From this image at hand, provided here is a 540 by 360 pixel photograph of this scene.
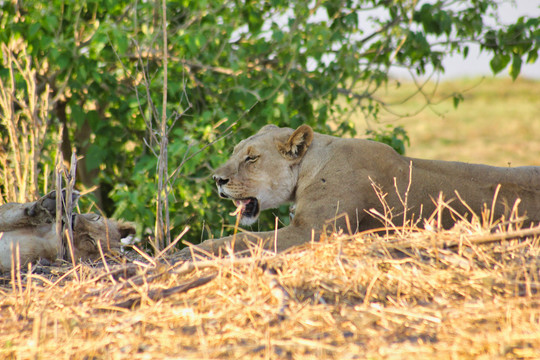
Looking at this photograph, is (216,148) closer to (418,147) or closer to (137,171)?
(137,171)

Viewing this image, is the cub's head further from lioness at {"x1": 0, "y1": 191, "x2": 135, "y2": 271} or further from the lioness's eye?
the lioness's eye

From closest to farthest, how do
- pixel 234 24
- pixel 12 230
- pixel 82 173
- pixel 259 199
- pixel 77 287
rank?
pixel 77 287 → pixel 12 230 → pixel 259 199 → pixel 234 24 → pixel 82 173

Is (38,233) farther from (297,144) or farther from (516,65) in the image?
(516,65)

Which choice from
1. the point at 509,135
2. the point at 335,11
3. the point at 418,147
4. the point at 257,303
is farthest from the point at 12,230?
the point at 509,135

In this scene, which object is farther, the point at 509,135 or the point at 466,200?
the point at 509,135

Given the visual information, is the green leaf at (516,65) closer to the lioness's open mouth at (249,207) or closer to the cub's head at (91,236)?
the lioness's open mouth at (249,207)

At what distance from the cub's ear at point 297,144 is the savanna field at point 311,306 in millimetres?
1315

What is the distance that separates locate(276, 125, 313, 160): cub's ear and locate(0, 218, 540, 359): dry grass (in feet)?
4.26

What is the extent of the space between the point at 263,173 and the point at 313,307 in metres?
2.04

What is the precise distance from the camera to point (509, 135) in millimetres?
19094

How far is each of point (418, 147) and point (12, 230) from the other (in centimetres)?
1534

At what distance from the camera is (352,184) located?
13.1ft

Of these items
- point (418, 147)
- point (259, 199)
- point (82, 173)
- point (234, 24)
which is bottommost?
point (418, 147)

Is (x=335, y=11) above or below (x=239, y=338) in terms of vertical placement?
above
